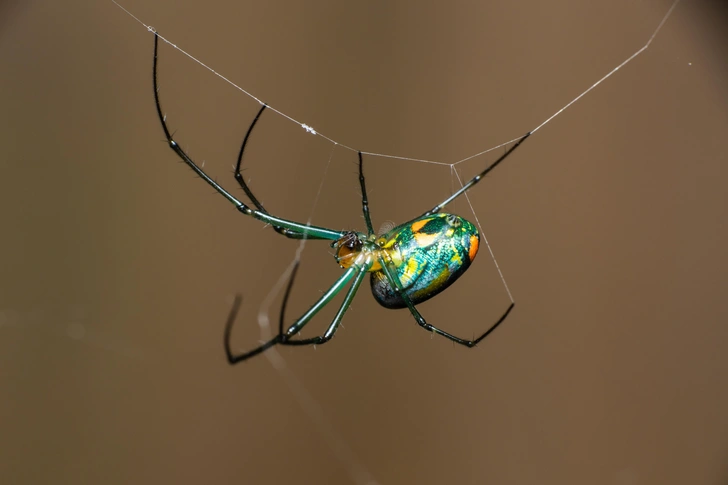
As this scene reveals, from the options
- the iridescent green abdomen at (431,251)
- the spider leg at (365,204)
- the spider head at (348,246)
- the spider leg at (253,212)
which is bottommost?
the iridescent green abdomen at (431,251)

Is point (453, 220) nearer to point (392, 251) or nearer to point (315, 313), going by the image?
point (392, 251)

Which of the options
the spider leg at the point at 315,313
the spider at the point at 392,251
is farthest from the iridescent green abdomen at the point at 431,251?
the spider leg at the point at 315,313

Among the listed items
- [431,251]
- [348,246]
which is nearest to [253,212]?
[348,246]

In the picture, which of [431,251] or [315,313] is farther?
[315,313]

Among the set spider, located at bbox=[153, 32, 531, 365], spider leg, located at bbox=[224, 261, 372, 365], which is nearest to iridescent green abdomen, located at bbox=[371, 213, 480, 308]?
spider, located at bbox=[153, 32, 531, 365]

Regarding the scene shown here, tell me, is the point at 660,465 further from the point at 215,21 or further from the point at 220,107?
the point at 215,21

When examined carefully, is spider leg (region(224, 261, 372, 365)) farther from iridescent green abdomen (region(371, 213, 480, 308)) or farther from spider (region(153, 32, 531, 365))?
iridescent green abdomen (region(371, 213, 480, 308))

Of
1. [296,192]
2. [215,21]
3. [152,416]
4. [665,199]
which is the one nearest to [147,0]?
[215,21]

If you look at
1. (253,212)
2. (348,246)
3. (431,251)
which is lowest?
(431,251)

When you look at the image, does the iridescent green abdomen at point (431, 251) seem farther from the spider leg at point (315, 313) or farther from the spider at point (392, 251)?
the spider leg at point (315, 313)
